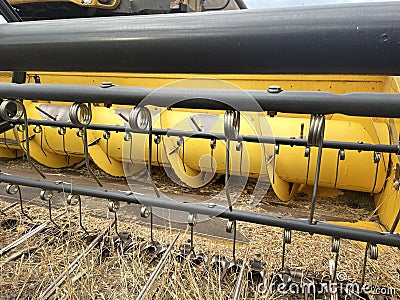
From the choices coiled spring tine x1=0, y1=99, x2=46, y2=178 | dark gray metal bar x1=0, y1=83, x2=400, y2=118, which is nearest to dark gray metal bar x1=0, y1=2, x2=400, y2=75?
dark gray metal bar x1=0, y1=83, x2=400, y2=118

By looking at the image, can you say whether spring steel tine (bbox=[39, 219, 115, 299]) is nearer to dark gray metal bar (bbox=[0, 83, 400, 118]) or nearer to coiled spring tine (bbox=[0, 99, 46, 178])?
coiled spring tine (bbox=[0, 99, 46, 178])

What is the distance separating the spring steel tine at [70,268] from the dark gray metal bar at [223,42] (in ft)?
2.79

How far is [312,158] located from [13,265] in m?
1.69

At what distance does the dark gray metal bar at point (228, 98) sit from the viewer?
1.64 feet

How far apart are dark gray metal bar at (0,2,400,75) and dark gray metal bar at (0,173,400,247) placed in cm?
68

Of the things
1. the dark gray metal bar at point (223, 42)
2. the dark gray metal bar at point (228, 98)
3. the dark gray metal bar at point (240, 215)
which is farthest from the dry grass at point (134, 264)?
the dark gray metal bar at point (223, 42)

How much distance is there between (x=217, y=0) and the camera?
3.26 meters

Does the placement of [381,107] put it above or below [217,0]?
below

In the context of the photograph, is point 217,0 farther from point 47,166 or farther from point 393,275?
point 393,275

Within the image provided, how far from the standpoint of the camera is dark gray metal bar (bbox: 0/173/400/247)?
0.89 metres

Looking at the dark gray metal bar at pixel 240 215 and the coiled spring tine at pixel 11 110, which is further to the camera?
the dark gray metal bar at pixel 240 215

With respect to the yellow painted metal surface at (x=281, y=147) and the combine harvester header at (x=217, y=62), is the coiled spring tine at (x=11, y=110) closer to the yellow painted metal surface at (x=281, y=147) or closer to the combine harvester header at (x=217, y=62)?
the combine harvester header at (x=217, y=62)

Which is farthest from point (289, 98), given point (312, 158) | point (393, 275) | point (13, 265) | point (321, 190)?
point (321, 190)

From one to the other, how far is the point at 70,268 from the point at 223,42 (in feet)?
4.08
